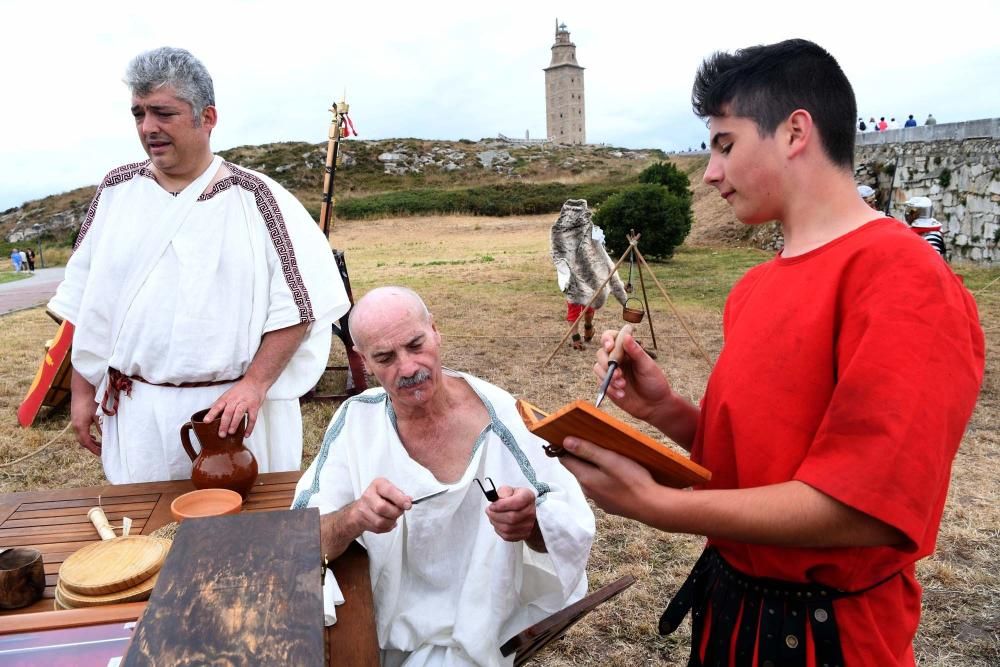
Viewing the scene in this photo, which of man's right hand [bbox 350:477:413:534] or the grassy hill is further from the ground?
the grassy hill

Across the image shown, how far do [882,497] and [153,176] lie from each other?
101 inches

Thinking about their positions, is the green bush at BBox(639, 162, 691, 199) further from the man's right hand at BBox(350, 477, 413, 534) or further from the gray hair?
the man's right hand at BBox(350, 477, 413, 534)

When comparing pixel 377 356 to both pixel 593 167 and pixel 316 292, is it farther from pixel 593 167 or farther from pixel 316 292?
pixel 593 167

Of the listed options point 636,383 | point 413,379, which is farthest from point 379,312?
point 636,383

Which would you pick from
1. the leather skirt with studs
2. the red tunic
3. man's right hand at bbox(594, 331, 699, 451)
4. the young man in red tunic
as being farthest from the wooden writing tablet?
man's right hand at bbox(594, 331, 699, 451)

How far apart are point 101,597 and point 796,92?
1.69 meters

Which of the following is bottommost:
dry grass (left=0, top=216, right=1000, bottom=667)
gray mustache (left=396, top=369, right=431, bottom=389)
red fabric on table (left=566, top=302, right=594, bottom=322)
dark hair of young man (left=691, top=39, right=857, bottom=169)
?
dry grass (left=0, top=216, right=1000, bottom=667)

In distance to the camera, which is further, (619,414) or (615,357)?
(619,414)

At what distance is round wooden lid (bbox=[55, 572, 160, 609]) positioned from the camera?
1.45 metres

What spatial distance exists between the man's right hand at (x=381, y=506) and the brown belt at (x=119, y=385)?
111 centimetres

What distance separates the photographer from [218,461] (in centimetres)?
215

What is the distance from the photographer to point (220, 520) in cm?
99

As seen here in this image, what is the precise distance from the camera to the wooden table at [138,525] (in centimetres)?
158

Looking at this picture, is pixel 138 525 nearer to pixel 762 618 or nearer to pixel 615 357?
pixel 615 357
